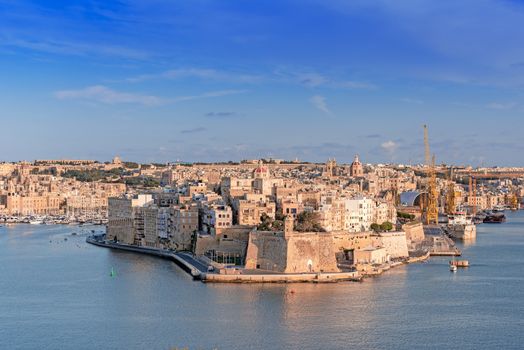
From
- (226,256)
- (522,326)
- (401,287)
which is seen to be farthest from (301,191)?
(522,326)

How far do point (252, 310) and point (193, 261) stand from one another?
565cm

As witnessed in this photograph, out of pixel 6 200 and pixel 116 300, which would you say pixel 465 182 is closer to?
pixel 6 200

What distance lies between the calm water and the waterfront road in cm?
39

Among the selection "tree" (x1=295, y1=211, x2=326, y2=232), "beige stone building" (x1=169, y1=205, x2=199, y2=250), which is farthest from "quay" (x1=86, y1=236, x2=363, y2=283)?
"beige stone building" (x1=169, y1=205, x2=199, y2=250)

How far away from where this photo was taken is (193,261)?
19.5m

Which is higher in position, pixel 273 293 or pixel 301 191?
pixel 301 191

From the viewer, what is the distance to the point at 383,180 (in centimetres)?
4409

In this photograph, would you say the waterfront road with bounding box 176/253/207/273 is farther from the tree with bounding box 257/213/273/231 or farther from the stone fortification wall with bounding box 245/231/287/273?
the tree with bounding box 257/213/273/231

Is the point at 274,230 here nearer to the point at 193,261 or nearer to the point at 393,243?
the point at 193,261

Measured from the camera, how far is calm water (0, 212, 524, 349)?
12.2 metres

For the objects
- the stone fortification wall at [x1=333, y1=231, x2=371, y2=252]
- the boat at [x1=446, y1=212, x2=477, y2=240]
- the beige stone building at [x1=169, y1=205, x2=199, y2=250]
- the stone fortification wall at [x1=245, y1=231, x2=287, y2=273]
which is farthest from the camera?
the boat at [x1=446, y1=212, x2=477, y2=240]

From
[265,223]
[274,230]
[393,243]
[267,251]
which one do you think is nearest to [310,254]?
[267,251]

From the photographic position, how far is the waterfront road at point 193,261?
719 inches

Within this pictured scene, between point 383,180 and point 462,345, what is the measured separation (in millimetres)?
32255
